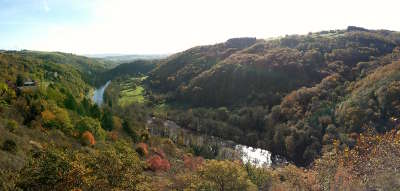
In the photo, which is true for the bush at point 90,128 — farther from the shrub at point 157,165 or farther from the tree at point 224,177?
A: the tree at point 224,177

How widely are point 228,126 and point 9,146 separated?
334ft

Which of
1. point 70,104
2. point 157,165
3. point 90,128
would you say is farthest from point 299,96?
point 90,128

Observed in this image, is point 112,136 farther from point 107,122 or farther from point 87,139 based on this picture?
point 87,139

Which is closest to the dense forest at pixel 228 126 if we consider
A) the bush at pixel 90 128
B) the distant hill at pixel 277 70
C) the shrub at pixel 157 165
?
the bush at pixel 90 128

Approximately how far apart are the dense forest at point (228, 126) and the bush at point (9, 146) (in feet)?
0.53

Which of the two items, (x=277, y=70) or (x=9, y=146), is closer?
(x=9, y=146)

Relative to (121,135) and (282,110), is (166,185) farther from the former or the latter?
(282,110)

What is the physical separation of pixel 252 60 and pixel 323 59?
39.4 metres

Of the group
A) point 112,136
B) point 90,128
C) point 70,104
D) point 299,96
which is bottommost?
point 112,136

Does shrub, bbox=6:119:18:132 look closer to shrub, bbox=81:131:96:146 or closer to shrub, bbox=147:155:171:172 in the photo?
shrub, bbox=81:131:96:146

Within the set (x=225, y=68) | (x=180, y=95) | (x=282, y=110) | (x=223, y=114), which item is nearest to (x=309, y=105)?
(x=282, y=110)

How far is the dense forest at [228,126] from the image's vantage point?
27075 mm

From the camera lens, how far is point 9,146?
37906 mm

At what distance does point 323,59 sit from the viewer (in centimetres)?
17275
